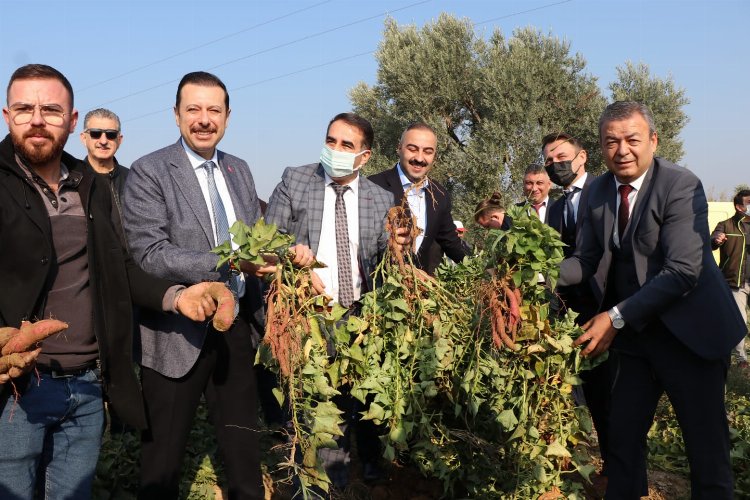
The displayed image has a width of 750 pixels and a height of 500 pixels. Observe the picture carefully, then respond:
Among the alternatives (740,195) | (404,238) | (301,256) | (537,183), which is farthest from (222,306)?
(740,195)

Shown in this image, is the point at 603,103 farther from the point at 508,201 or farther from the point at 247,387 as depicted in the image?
the point at 247,387

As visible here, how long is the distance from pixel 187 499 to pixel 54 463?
166 centimetres

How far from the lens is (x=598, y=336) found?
3.11 meters

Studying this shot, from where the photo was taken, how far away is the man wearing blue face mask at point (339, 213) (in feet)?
12.1

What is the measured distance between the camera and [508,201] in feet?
64.9

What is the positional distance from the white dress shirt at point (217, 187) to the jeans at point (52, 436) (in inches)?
32.8

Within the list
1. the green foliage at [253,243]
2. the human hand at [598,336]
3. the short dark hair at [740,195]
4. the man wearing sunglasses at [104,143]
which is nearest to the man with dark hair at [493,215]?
the human hand at [598,336]

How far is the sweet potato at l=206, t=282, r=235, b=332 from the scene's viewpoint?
263cm

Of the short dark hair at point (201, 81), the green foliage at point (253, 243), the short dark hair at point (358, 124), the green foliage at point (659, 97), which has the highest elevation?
the green foliage at point (659, 97)

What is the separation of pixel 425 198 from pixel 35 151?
285cm

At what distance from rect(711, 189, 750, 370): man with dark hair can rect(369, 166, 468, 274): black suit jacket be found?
19.1ft

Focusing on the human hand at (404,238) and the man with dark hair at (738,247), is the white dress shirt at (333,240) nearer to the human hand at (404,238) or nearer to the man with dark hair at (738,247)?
the human hand at (404,238)

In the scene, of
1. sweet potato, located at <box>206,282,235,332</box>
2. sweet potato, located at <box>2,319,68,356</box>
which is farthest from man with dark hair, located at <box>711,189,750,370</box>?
sweet potato, located at <box>2,319,68,356</box>

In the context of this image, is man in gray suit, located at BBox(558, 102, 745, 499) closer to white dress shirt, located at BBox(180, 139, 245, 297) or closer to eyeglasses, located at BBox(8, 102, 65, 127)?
white dress shirt, located at BBox(180, 139, 245, 297)
